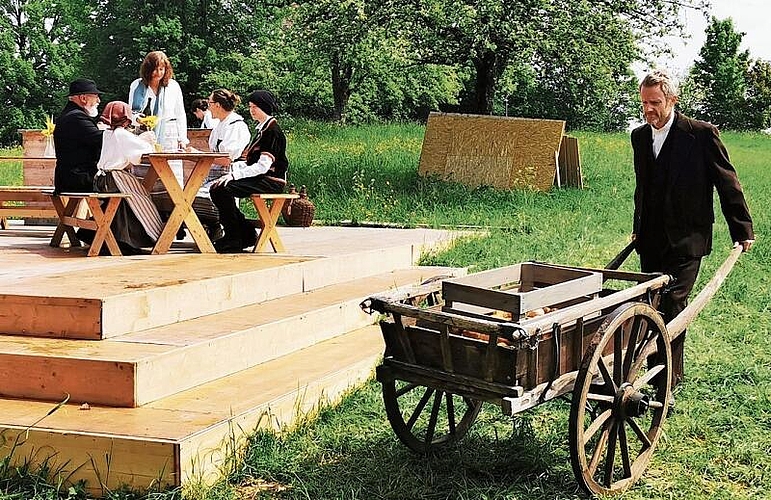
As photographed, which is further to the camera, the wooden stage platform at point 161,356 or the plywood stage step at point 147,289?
the plywood stage step at point 147,289

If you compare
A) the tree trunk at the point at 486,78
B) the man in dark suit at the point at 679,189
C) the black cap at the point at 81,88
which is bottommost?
the man in dark suit at the point at 679,189

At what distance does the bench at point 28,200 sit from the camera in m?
8.18

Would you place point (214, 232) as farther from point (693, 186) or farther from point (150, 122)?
point (693, 186)

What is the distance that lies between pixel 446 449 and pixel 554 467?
21.3 inches

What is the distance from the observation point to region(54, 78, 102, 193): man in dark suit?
7.13 meters

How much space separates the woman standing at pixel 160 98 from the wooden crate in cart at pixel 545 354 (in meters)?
4.17

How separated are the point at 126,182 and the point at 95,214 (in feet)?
1.35

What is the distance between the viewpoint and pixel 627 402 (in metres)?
4.09

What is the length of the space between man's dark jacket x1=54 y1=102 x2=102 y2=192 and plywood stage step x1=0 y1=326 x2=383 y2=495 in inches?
114

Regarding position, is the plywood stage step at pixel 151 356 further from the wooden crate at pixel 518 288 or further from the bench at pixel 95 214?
the bench at pixel 95 214

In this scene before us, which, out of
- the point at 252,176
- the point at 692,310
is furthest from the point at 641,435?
the point at 252,176

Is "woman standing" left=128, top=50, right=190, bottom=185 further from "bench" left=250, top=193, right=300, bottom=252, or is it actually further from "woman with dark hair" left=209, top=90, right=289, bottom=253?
"bench" left=250, top=193, right=300, bottom=252

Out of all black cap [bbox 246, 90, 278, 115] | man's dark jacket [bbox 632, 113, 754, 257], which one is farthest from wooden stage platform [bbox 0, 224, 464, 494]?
man's dark jacket [bbox 632, 113, 754, 257]

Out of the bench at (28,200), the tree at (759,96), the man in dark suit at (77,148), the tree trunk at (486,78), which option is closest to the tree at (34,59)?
the tree trunk at (486,78)
